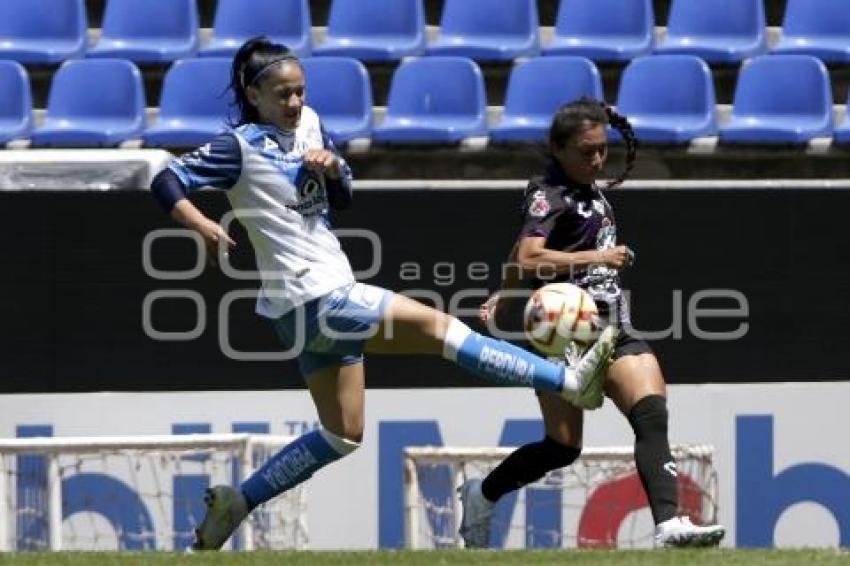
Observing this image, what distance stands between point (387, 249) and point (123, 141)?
3.16 m

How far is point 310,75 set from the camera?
1204 cm

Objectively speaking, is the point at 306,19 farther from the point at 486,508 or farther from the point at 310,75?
the point at 486,508

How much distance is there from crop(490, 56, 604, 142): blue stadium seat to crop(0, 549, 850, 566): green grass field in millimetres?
5563

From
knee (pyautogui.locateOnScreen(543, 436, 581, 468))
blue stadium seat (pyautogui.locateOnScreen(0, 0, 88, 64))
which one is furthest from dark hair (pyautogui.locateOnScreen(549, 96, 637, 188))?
blue stadium seat (pyautogui.locateOnScreen(0, 0, 88, 64))

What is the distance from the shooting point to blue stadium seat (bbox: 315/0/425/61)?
12.5 metres

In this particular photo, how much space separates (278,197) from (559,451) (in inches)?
55.7

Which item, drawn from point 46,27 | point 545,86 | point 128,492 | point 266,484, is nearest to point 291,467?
point 266,484

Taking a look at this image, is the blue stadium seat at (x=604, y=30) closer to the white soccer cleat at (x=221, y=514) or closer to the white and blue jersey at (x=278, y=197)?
the white and blue jersey at (x=278, y=197)

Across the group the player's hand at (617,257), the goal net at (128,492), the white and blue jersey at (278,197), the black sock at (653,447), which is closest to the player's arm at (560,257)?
the player's hand at (617,257)

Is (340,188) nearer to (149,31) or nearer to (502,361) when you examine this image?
(502,361)

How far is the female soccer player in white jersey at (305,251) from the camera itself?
6.62 meters

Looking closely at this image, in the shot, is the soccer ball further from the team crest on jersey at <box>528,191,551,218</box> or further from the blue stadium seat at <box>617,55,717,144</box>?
the blue stadium seat at <box>617,55,717,144</box>

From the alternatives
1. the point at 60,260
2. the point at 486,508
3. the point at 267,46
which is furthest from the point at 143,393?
the point at 267,46

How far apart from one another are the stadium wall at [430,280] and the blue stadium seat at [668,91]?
261cm
